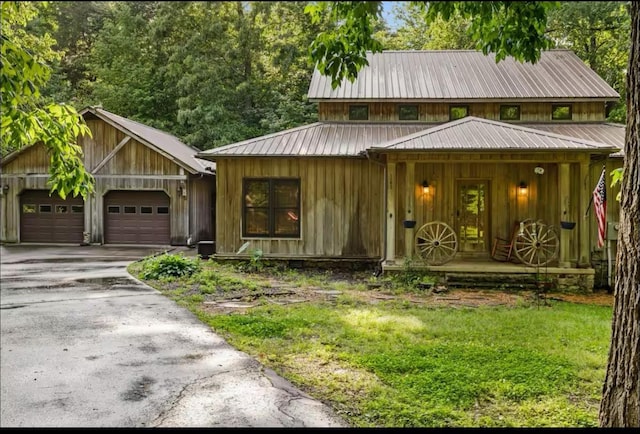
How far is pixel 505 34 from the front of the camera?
2951mm

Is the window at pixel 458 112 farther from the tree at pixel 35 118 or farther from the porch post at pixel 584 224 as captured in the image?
the tree at pixel 35 118

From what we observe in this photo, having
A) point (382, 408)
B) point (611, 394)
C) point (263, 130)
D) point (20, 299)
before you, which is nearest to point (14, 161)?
point (263, 130)

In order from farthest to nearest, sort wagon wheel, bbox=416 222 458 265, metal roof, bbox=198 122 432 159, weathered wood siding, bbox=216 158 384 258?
weathered wood siding, bbox=216 158 384 258 → metal roof, bbox=198 122 432 159 → wagon wheel, bbox=416 222 458 265

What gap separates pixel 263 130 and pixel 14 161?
9.94 m

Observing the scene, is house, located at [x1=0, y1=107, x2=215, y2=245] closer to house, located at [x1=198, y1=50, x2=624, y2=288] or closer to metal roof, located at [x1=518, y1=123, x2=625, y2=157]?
house, located at [x1=198, y1=50, x2=624, y2=288]

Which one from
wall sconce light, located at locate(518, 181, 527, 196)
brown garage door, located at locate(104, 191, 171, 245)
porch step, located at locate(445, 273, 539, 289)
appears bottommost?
porch step, located at locate(445, 273, 539, 289)

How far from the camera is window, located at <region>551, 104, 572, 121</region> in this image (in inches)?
555

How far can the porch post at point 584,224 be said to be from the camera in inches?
407

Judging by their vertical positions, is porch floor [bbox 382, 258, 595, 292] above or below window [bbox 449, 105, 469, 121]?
below

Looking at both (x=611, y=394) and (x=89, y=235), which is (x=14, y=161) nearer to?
(x=89, y=235)

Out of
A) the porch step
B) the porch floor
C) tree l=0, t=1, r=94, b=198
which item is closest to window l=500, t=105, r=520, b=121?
the porch floor

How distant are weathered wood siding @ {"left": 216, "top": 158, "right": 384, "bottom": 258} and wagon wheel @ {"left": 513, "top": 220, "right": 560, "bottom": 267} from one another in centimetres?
342

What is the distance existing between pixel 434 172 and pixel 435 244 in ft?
8.19

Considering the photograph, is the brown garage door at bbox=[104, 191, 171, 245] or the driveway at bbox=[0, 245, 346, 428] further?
the brown garage door at bbox=[104, 191, 171, 245]
